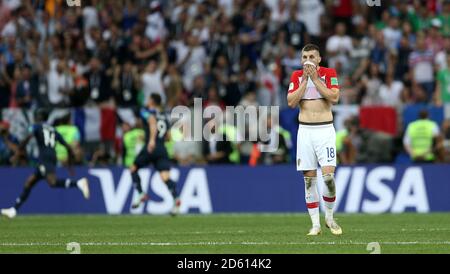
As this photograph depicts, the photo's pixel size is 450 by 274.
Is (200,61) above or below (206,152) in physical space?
above

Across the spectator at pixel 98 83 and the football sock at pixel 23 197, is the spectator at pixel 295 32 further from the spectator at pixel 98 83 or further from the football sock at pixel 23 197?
the football sock at pixel 23 197

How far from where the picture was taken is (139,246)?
14.9 meters

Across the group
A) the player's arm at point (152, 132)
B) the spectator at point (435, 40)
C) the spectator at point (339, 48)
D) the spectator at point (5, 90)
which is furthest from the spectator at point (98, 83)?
the spectator at point (435, 40)

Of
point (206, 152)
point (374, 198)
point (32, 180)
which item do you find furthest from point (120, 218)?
point (374, 198)

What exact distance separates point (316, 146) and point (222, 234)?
220cm

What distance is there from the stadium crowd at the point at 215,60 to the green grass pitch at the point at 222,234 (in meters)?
3.06

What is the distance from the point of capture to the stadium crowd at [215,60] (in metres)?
26.0

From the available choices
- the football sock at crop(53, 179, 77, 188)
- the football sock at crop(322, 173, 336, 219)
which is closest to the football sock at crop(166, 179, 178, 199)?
the football sock at crop(53, 179, 77, 188)

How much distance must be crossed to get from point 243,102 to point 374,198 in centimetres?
380

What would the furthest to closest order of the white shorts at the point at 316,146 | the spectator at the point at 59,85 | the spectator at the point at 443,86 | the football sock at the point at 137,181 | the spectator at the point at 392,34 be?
the spectator at the point at 392,34 → the spectator at the point at 59,85 → the spectator at the point at 443,86 → the football sock at the point at 137,181 → the white shorts at the point at 316,146

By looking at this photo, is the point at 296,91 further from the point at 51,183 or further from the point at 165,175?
the point at 51,183

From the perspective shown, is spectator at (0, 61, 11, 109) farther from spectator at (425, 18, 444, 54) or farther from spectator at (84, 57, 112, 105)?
spectator at (425, 18, 444, 54)

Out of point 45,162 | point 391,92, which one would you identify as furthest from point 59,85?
point 391,92

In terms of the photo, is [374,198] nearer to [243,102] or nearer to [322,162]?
[243,102]
